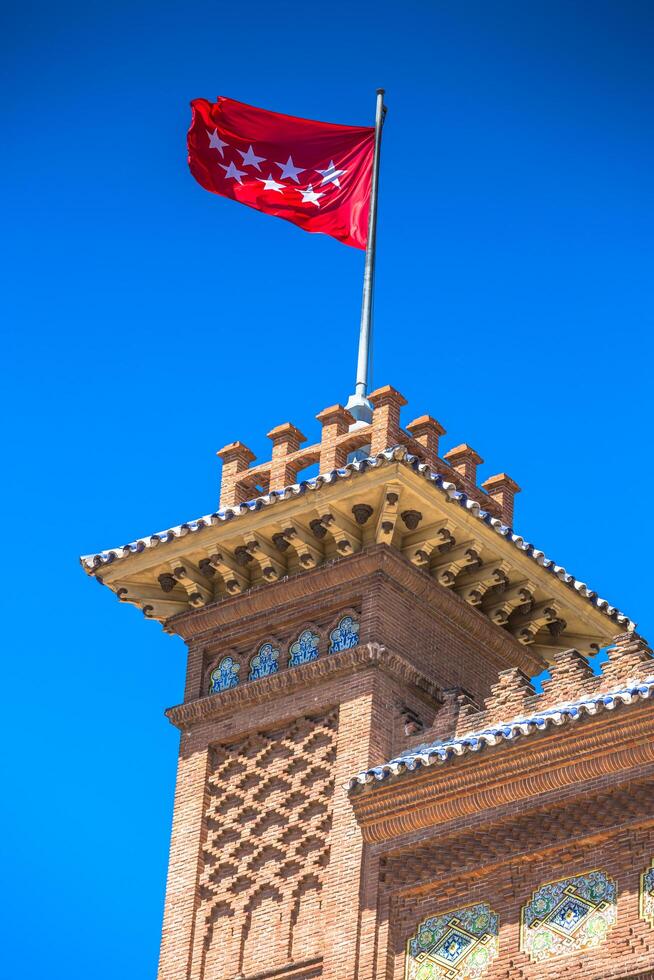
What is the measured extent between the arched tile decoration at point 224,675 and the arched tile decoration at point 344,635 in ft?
3.76

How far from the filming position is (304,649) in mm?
25438

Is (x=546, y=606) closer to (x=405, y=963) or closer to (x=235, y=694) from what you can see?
(x=235, y=694)

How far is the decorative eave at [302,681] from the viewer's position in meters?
24.7

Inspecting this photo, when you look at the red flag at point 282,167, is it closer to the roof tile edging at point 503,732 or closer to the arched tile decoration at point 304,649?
the arched tile decoration at point 304,649

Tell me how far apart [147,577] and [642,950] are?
749cm

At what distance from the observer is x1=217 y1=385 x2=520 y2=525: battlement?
2603 centimetres

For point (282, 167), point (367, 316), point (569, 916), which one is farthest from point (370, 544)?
point (282, 167)

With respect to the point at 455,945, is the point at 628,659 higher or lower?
higher

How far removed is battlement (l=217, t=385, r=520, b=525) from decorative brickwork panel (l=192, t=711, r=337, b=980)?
285cm

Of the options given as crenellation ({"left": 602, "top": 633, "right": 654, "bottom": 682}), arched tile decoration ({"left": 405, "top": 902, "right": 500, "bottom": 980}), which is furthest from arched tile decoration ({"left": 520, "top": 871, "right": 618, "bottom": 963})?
crenellation ({"left": 602, "top": 633, "right": 654, "bottom": 682})

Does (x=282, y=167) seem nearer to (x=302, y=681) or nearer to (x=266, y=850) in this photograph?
(x=302, y=681)

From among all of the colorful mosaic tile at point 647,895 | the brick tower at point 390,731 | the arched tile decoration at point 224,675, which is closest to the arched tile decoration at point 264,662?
the brick tower at point 390,731

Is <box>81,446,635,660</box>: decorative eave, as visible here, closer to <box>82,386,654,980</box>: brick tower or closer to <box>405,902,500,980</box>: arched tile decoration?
<box>82,386,654,980</box>: brick tower

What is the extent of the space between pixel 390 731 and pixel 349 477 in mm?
2509
